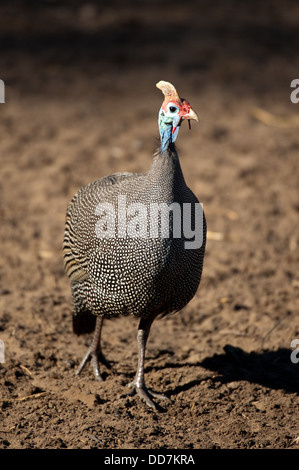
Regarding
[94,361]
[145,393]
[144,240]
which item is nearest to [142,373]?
[145,393]

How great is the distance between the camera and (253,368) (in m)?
4.14

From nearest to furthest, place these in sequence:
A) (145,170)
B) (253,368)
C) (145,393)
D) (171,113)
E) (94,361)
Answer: (171,113)
(145,393)
(94,361)
(253,368)
(145,170)

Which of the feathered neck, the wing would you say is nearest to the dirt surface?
the wing

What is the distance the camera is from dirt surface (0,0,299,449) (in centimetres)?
361

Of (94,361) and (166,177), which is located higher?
(166,177)

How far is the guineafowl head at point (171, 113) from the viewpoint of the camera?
127 inches

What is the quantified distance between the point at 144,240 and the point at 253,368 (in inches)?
51.7

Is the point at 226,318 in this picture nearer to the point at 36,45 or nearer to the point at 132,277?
the point at 132,277

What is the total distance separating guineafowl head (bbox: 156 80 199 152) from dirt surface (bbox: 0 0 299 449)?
48 centimetres

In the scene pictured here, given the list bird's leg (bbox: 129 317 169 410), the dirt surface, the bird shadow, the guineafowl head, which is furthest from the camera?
the bird shadow

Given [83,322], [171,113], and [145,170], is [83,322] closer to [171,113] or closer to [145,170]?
[171,113]

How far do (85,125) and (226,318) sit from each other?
3408 millimetres

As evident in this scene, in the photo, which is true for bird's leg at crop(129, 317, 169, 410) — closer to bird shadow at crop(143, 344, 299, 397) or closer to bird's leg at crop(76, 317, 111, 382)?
bird shadow at crop(143, 344, 299, 397)
